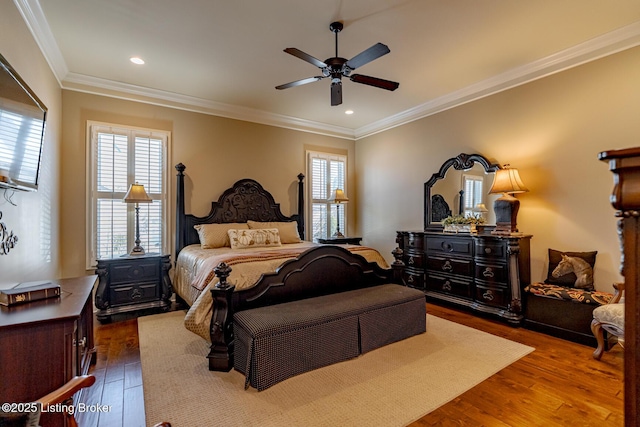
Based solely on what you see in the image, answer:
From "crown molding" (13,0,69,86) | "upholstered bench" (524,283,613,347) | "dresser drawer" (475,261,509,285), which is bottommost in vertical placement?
"upholstered bench" (524,283,613,347)

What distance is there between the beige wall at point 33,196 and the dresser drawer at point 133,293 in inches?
25.8

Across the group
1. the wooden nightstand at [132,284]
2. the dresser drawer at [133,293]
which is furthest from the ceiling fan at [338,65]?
the dresser drawer at [133,293]

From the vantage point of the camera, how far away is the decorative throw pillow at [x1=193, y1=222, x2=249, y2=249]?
14.1ft

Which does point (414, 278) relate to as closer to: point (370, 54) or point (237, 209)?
point (237, 209)

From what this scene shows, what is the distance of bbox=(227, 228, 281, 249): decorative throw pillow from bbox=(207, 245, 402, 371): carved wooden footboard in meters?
1.36

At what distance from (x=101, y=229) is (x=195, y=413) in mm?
3100

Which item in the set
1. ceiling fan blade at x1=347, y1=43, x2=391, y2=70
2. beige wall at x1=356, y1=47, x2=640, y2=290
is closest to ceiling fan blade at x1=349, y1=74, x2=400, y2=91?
ceiling fan blade at x1=347, y1=43, x2=391, y2=70

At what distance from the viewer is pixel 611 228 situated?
3.15 metres

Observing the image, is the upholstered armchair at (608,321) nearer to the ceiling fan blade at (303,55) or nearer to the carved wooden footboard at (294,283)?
the carved wooden footboard at (294,283)

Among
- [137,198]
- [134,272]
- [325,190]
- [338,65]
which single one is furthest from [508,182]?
[134,272]

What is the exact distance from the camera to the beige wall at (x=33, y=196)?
2217 millimetres

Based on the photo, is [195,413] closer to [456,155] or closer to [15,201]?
[15,201]

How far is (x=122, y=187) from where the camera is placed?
423cm

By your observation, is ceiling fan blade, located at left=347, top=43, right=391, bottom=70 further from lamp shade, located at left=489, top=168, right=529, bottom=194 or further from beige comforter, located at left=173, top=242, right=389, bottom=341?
lamp shade, located at left=489, top=168, right=529, bottom=194
